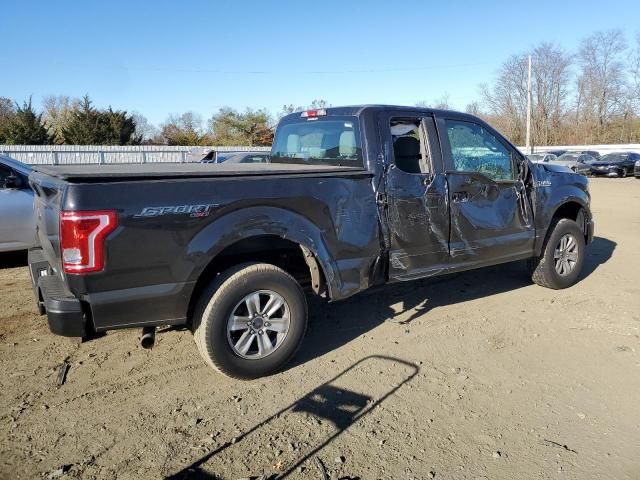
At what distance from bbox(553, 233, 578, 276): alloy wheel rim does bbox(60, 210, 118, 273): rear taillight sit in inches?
192

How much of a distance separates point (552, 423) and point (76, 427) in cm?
293

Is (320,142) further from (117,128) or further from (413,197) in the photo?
(117,128)

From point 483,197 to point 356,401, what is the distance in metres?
2.51

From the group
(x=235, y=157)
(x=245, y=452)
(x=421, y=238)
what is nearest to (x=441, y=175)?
(x=421, y=238)

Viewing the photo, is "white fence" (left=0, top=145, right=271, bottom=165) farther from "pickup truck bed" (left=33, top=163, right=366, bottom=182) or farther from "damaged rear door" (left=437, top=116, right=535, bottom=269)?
"pickup truck bed" (left=33, top=163, right=366, bottom=182)

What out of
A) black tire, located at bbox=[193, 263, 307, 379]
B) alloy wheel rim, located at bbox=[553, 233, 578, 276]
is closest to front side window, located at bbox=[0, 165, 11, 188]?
black tire, located at bbox=[193, 263, 307, 379]

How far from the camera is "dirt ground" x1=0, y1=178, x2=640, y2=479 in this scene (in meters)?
2.85

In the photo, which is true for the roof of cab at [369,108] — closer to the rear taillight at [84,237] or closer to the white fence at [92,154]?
the rear taillight at [84,237]

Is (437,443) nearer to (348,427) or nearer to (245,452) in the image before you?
(348,427)

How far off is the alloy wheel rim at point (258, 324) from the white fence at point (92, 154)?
69.9ft

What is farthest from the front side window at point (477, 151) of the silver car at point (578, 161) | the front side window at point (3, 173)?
the silver car at point (578, 161)

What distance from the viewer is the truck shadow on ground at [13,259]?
Result: 7000mm

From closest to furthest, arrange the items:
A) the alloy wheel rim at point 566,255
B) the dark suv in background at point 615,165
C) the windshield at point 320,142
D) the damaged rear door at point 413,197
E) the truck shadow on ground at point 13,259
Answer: the damaged rear door at point 413,197 → the windshield at point 320,142 → the alloy wheel rim at point 566,255 → the truck shadow on ground at point 13,259 → the dark suv in background at point 615,165

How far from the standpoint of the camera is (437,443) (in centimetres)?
304
